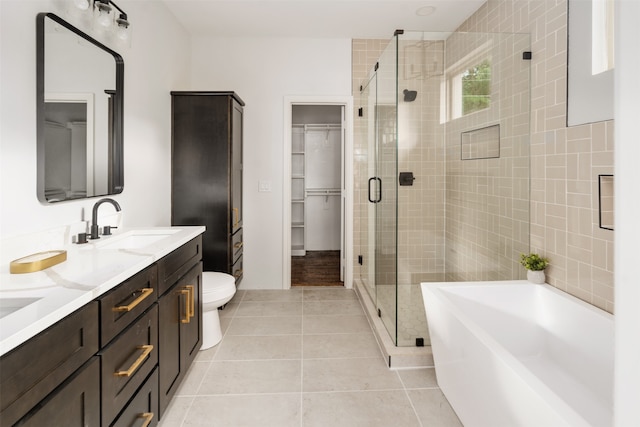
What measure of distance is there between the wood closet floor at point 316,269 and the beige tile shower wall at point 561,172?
2.42 m

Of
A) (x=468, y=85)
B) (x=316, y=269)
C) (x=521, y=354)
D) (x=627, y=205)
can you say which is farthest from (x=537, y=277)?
(x=316, y=269)

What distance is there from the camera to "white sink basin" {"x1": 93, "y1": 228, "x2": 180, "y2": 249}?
2.13m

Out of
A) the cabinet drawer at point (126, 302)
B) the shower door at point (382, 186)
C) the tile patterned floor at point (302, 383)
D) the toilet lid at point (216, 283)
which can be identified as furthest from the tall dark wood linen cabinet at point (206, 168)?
the cabinet drawer at point (126, 302)

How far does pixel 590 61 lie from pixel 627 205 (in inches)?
83.1

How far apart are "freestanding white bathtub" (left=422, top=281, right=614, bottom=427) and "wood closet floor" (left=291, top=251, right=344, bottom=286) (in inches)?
87.2

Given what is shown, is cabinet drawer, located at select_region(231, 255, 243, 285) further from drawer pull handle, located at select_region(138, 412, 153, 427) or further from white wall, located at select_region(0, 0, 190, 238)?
drawer pull handle, located at select_region(138, 412, 153, 427)

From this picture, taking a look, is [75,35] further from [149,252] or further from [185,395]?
[185,395]

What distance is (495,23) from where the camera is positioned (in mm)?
2938

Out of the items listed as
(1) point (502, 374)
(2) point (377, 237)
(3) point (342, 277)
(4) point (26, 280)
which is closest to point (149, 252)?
(4) point (26, 280)

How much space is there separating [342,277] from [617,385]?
4.06m

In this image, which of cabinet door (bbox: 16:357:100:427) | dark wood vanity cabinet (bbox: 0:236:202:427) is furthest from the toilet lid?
cabinet door (bbox: 16:357:100:427)

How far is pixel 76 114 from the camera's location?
1949mm

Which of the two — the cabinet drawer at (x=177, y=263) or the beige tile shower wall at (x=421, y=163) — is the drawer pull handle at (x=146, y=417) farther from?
the beige tile shower wall at (x=421, y=163)

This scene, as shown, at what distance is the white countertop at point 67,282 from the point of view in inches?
36.2
